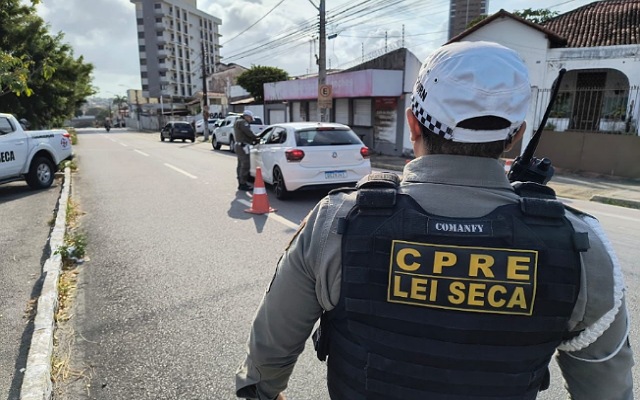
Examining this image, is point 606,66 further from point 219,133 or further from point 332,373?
point 219,133

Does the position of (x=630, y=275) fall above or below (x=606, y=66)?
below

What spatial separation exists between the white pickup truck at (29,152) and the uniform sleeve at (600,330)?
10353 millimetres

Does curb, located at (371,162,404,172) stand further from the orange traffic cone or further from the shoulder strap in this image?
the shoulder strap

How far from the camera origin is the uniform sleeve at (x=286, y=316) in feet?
3.97

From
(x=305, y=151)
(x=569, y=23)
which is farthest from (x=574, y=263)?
(x=569, y=23)

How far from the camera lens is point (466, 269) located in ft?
3.46

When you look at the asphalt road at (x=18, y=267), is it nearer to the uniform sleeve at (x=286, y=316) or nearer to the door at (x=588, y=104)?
the uniform sleeve at (x=286, y=316)

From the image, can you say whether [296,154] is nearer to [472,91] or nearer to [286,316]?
[286,316]

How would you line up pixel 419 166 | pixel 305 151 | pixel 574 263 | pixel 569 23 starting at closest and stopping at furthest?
pixel 574 263
pixel 419 166
pixel 305 151
pixel 569 23

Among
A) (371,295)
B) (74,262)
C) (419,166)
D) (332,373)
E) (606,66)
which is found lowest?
(74,262)

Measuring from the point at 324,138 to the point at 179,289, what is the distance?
4.64 m

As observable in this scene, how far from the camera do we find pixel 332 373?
1289 mm

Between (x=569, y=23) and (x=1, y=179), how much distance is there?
61.7 ft

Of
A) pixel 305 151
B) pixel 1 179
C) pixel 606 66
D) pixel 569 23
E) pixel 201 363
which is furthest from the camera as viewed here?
pixel 569 23
